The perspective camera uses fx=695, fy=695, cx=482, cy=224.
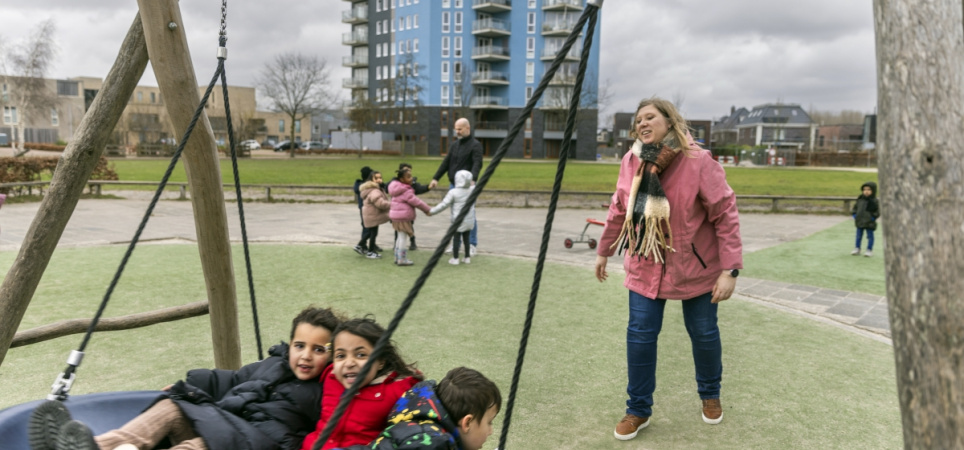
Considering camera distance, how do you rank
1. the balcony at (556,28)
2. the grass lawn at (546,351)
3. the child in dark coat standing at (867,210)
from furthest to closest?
the balcony at (556,28) → the child in dark coat standing at (867,210) → the grass lawn at (546,351)

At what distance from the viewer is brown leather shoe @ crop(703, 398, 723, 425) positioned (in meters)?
3.69

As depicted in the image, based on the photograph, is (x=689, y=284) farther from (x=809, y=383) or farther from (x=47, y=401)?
(x=47, y=401)

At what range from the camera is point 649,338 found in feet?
11.3

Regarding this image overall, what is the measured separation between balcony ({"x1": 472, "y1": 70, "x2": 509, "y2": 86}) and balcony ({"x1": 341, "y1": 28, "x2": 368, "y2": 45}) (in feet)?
41.7

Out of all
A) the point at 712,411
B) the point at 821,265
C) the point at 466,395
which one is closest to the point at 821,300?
the point at 821,265

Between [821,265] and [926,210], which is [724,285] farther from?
[821,265]

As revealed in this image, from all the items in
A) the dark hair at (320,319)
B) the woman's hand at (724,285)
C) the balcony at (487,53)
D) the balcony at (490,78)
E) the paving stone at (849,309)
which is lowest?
the paving stone at (849,309)

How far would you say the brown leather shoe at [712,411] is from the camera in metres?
3.69

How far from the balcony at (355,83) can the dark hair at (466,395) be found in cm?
6553

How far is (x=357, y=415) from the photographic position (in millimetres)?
2535

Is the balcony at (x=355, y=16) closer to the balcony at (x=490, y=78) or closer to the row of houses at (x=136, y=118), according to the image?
the row of houses at (x=136, y=118)

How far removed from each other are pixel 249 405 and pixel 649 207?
6.52ft

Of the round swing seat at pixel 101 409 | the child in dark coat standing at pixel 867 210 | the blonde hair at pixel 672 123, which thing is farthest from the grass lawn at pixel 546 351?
the child in dark coat standing at pixel 867 210

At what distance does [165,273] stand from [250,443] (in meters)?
5.67
